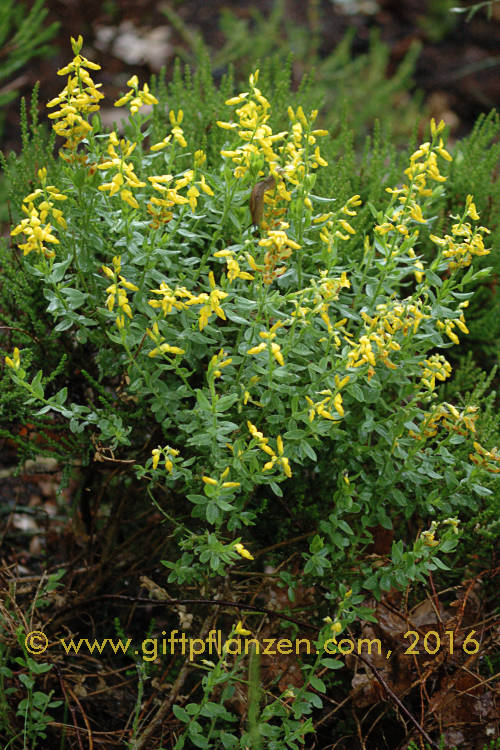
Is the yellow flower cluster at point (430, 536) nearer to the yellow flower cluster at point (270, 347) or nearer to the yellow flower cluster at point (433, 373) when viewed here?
the yellow flower cluster at point (433, 373)

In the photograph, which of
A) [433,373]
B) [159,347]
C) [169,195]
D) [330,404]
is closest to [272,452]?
[330,404]

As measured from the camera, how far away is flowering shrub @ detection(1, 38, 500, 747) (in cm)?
140

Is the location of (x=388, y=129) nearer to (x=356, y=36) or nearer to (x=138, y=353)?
(x=138, y=353)

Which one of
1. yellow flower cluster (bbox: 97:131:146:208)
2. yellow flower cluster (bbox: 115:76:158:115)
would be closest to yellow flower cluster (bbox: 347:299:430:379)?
yellow flower cluster (bbox: 97:131:146:208)

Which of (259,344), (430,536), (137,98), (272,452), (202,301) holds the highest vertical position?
(137,98)

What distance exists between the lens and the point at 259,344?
1476mm

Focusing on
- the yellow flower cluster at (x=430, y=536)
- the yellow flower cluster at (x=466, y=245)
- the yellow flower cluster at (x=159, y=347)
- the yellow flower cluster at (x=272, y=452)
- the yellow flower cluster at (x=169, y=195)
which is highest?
the yellow flower cluster at (x=169, y=195)

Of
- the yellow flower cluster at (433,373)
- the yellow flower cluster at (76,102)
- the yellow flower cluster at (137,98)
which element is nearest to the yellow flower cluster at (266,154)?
the yellow flower cluster at (137,98)

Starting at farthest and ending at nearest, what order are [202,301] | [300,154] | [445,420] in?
1. [445,420]
2. [300,154]
3. [202,301]

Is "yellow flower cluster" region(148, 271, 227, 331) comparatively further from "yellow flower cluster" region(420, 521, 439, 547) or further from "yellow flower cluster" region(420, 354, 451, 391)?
"yellow flower cluster" region(420, 521, 439, 547)

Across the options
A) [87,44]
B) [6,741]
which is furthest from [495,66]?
Answer: [6,741]

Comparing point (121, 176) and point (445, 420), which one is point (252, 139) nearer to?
point (121, 176)

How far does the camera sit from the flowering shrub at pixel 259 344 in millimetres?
1396

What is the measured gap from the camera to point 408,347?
1.53 meters
